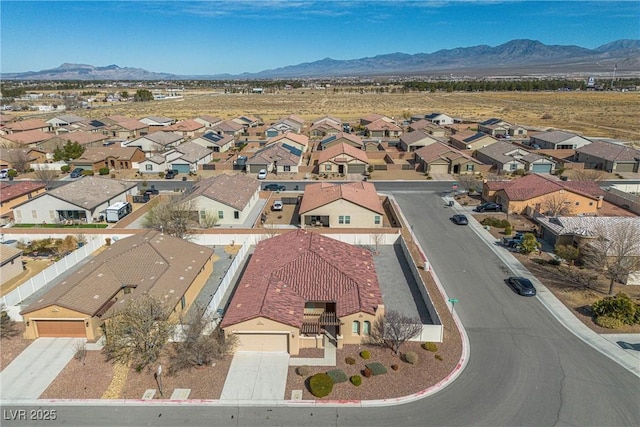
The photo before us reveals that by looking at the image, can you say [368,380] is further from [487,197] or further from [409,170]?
[409,170]

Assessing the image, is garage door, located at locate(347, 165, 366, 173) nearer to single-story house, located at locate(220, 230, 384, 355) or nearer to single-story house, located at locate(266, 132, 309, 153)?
single-story house, located at locate(266, 132, 309, 153)

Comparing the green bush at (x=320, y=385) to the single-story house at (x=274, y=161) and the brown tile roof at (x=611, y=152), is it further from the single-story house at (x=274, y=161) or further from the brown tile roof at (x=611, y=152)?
the brown tile roof at (x=611, y=152)

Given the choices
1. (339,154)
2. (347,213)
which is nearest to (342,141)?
(339,154)

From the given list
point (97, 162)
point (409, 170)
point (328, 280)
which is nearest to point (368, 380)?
point (328, 280)

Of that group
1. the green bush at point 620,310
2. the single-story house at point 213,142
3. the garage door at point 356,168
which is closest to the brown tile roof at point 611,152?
the garage door at point 356,168

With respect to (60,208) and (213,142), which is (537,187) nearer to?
(60,208)

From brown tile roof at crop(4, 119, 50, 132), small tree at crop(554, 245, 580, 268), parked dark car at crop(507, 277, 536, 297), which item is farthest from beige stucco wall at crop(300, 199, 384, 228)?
brown tile roof at crop(4, 119, 50, 132)
